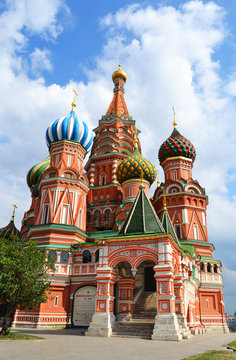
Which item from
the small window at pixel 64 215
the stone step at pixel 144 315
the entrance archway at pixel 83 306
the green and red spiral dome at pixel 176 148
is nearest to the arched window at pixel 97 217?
the small window at pixel 64 215

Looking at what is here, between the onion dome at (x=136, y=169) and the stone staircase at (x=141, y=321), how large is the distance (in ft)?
34.1

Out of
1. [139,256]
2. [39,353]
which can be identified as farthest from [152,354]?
[139,256]

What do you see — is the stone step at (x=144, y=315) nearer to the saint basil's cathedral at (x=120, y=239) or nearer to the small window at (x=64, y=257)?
the saint basil's cathedral at (x=120, y=239)

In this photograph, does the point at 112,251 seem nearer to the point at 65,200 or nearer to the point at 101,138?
the point at 65,200

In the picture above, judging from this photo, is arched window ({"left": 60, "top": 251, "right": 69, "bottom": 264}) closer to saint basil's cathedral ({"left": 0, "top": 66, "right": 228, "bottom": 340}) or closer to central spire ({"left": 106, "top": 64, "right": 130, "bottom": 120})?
saint basil's cathedral ({"left": 0, "top": 66, "right": 228, "bottom": 340})

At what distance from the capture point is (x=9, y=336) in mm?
11062

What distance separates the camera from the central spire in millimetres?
33906

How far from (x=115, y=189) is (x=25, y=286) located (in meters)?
16.8

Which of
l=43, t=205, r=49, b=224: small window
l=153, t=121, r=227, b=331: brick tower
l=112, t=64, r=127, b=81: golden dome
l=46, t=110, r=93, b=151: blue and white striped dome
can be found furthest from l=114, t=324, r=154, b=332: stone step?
l=112, t=64, r=127, b=81: golden dome

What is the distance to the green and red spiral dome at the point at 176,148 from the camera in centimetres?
2789

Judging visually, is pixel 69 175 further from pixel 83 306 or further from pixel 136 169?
pixel 83 306

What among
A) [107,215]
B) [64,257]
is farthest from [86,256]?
[107,215]

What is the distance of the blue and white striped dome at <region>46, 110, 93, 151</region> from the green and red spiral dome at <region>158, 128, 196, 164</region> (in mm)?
7499

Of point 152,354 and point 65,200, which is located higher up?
point 65,200
